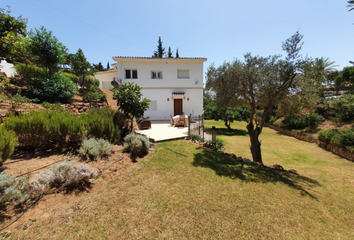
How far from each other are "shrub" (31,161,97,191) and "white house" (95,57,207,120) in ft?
46.6

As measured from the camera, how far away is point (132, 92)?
7.71 m

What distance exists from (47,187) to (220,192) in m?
4.31

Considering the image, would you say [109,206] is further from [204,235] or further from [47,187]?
[204,235]

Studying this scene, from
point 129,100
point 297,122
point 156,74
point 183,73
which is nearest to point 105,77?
point 156,74

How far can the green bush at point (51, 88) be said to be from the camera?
29.3 feet

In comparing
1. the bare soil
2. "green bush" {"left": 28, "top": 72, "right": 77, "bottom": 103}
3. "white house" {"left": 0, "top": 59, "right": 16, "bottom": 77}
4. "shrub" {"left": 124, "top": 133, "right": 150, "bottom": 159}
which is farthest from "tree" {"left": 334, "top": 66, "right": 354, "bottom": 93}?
"white house" {"left": 0, "top": 59, "right": 16, "bottom": 77}

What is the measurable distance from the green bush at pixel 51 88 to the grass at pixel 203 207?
8.62 metres

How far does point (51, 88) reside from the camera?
9.22 metres

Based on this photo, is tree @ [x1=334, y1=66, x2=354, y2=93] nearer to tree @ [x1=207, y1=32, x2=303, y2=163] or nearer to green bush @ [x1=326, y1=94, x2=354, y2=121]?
green bush @ [x1=326, y1=94, x2=354, y2=121]

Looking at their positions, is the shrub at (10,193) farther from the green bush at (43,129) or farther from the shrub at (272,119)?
the shrub at (272,119)

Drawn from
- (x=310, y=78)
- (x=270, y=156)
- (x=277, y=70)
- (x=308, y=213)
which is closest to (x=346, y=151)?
(x=270, y=156)

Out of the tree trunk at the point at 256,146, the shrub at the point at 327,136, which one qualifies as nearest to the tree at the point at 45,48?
the tree trunk at the point at 256,146

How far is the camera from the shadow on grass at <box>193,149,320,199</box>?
5229mm

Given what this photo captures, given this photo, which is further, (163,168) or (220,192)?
(163,168)
